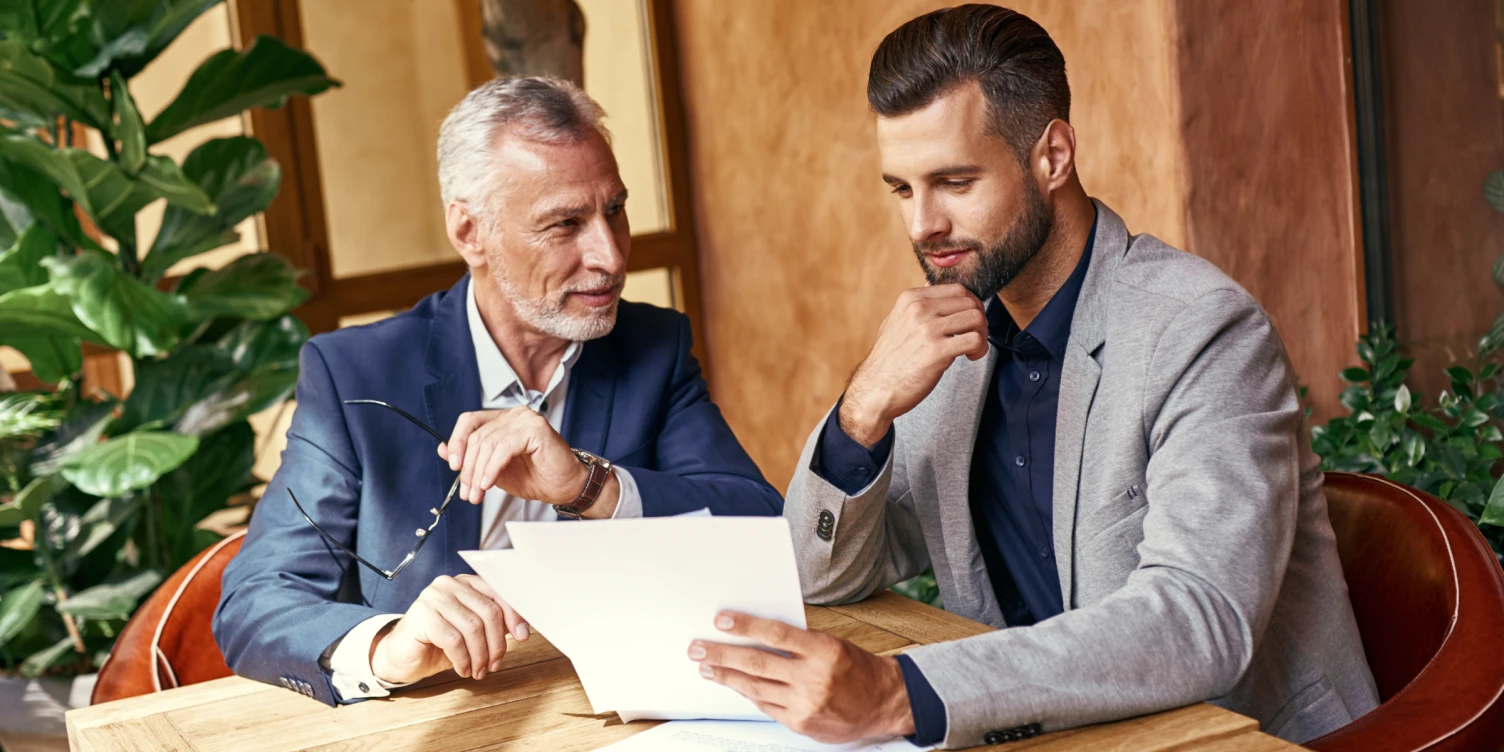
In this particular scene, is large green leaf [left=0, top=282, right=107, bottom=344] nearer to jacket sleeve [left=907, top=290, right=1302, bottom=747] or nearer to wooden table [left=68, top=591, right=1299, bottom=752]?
wooden table [left=68, top=591, right=1299, bottom=752]

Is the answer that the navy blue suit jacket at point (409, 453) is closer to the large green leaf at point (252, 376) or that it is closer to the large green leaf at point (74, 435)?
the large green leaf at point (252, 376)

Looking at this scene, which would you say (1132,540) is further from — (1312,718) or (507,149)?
(507,149)

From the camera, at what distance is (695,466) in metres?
2.12

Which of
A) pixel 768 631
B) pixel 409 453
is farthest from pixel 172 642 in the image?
pixel 768 631

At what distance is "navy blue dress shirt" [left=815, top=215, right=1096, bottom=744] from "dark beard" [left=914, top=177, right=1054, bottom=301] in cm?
8

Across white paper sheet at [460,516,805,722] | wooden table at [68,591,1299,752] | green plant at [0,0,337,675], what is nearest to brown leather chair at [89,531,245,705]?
wooden table at [68,591,1299,752]

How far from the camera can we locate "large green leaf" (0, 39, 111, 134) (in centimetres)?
276

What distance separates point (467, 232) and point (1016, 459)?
94cm

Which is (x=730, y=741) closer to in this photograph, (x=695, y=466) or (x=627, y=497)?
(x=627, y=497)

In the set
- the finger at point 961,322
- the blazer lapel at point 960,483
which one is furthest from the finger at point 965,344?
the blazer lapel at point 960,483

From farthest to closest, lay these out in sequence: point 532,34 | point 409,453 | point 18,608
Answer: point 532,34, point 18,608, point 409,453

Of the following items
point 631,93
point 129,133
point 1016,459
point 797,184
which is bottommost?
point 1016,459

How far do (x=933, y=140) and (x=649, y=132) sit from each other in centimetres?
333

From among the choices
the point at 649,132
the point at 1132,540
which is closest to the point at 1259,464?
the point at 1132,540
